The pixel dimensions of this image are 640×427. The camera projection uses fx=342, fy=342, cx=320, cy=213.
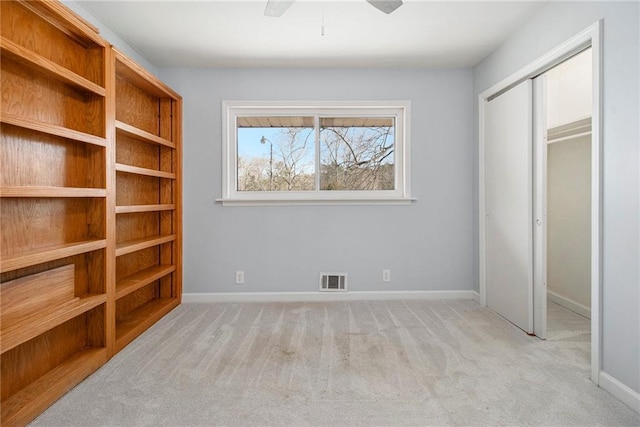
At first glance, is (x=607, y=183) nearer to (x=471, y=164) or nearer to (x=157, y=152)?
(x=471, y=164)

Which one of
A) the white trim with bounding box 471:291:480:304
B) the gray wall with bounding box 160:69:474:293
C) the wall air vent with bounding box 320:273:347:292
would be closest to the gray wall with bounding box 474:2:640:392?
the white trim with bounding box 471:291:480:304

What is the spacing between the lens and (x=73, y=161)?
2.19 metres

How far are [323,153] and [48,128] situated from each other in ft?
7.97

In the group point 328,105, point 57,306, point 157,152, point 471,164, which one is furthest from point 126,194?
point 471,164

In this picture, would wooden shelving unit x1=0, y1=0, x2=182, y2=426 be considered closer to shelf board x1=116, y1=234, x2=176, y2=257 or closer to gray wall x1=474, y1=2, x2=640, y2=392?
shelf board x1=116, y1=234, x2=176, y2=257

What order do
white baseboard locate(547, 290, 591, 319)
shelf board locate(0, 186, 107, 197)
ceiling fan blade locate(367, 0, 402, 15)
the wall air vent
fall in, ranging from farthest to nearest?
the wall air vent, white baseboard locate(547, 290, 591, 319), ceiling fan blade locate(367, 0, 402, 15), shelf board locate(0, 186, 107, 197)

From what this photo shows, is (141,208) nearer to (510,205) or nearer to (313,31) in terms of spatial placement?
(313,31)

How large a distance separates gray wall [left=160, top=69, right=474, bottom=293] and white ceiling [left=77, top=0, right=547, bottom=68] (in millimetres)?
179

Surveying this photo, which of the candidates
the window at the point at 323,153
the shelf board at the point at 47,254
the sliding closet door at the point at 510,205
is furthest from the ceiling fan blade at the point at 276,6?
the sliding closet door at the point at 510,205

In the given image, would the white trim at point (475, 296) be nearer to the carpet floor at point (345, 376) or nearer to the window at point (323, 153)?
the carpet floor at point (345, 376)

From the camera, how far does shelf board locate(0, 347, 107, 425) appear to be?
1.63 meters

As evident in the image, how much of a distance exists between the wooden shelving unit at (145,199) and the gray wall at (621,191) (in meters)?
3.08

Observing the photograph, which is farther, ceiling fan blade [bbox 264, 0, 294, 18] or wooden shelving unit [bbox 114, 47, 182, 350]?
wooden shelving unit [bbox 114, 47, 182, 350]

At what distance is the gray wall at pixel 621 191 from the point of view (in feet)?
5.74
